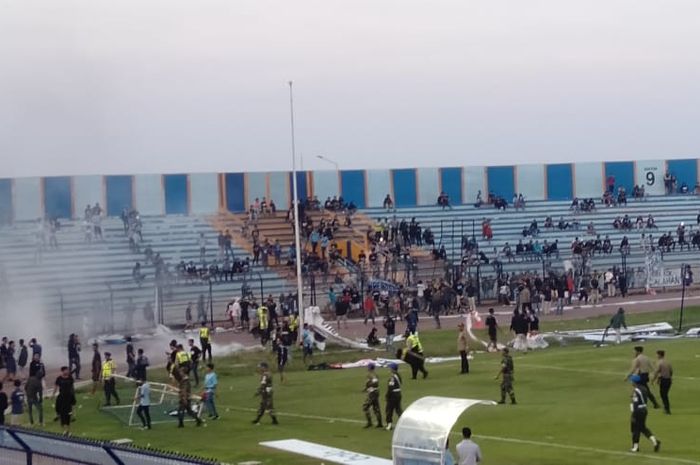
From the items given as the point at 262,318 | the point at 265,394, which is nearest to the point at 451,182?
the point at 262,318

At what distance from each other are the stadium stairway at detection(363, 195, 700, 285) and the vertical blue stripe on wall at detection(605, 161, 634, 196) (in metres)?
1.99

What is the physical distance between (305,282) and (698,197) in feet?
97.0

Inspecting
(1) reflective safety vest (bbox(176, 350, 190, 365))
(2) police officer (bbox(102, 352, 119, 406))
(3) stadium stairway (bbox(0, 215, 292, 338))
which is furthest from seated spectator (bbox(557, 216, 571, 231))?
(2) police officer (bbox(102, 352, 119, 406))

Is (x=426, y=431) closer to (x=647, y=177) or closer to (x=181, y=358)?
(x=181, y=358)

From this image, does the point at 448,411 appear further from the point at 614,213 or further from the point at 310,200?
the point at 614,213

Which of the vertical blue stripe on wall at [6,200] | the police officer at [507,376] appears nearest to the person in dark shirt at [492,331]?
the police officer at [507,376]

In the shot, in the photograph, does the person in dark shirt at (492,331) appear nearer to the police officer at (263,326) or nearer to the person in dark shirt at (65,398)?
the police officer at (263,326)

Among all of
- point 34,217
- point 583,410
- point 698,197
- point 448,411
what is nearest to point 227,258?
point 34,217

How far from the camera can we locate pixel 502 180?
79000 millimetres

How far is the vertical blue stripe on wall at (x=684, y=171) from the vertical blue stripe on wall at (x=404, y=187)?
16.9 metres

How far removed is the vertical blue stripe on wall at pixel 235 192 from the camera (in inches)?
2785

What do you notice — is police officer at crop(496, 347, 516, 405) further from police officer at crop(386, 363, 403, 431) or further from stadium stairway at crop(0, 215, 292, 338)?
stadium stairway at crop(0, 215, 292, 338)

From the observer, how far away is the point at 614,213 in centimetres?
7712

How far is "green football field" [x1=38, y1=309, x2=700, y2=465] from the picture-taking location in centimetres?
2619
